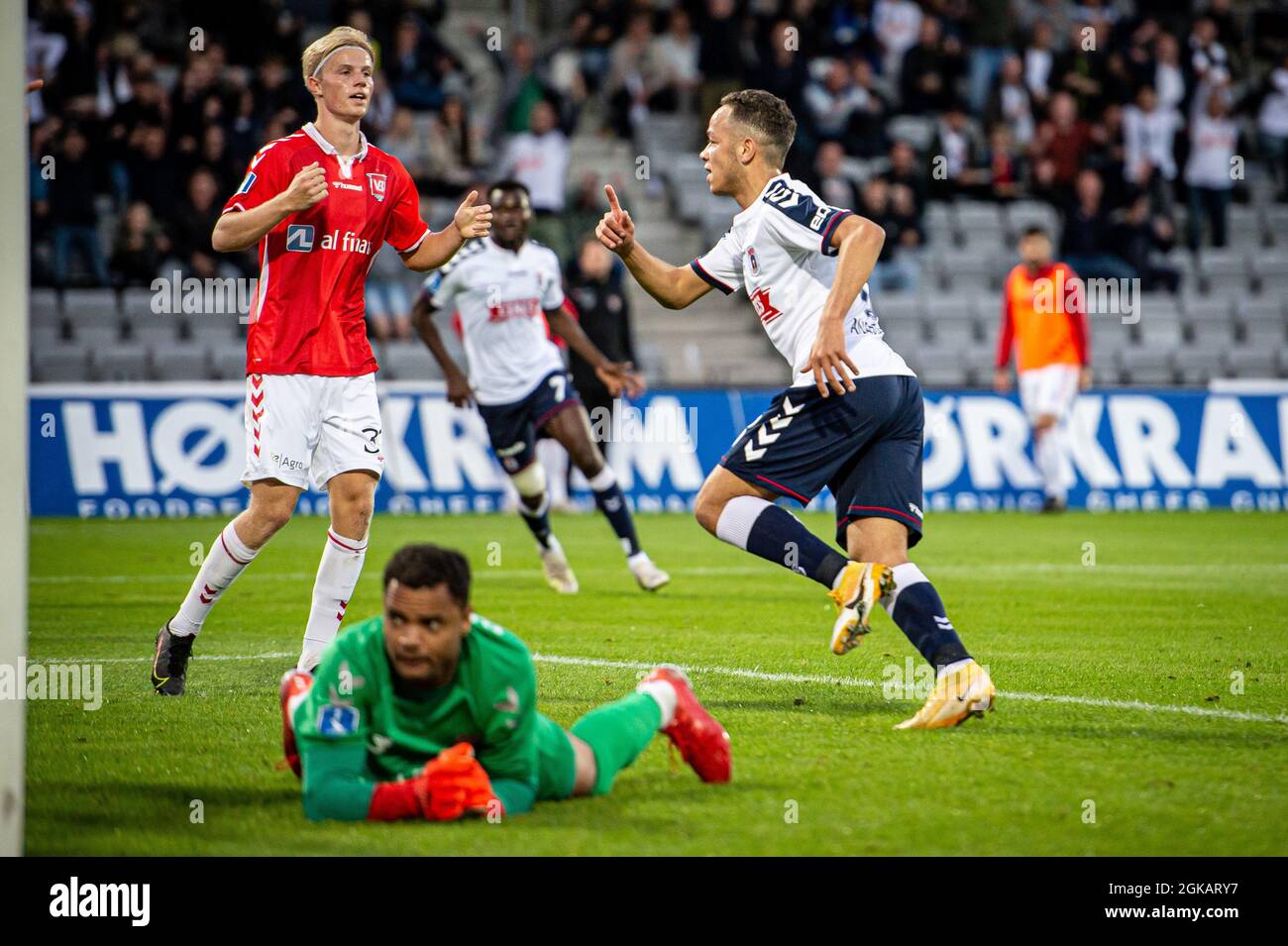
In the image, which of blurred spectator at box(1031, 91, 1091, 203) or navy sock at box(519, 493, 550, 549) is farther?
blurred spectator at box(1031, 91, 1091, 203)

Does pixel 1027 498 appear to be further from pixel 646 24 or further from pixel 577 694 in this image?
pixel 577 694

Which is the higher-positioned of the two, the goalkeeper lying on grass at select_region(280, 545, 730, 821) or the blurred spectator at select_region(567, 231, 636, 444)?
the blurred spectator at select_region(567, 231, 636, 444)

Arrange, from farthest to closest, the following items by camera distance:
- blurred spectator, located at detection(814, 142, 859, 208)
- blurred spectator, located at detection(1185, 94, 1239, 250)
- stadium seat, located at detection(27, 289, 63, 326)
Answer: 1. blurred spectator, located at detection(1185, 94, 1239, 250)
2. blurred spectator, located at detection(814, 142, 859, 208)
3. stadium seat, located at detection(27, 289, 63, 326)

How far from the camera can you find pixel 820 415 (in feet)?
19.6

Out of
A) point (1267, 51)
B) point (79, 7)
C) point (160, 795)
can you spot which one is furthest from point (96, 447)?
point (1267, 51)

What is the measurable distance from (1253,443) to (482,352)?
985cm

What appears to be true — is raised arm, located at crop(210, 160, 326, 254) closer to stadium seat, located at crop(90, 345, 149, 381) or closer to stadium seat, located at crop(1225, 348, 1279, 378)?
stadium seat, located at crop(90, 345, 149, 381)

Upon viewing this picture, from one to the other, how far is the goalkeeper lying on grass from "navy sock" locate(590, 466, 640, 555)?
625 centimetres

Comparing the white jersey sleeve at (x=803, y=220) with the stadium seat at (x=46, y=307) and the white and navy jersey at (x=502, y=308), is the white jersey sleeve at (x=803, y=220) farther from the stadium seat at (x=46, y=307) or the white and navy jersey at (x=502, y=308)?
the stadium seat at (x=46, y=307)

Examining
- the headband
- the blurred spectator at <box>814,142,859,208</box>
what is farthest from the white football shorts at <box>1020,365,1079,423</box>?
the headband

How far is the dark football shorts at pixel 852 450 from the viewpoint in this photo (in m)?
5.95

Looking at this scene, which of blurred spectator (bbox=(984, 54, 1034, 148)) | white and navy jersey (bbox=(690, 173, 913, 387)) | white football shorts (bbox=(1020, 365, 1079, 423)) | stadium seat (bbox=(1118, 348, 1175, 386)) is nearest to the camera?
white and navy jersey (bbox=(690, 173, 913, 387))

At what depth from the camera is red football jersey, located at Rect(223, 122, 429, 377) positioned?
641 centimetres

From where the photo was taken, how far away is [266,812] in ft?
14.8
